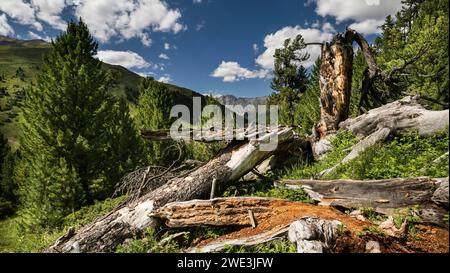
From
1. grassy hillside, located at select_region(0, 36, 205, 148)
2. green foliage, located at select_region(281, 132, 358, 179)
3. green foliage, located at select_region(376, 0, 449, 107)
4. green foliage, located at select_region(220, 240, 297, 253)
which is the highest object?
grassy hillside, located at select_region(0, 36, 205, 148)

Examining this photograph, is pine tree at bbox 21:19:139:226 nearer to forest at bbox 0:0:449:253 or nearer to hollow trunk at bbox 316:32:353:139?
forest at bbox 0:0:449:253

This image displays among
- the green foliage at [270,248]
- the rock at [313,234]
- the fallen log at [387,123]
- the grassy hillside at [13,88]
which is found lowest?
the green foliage at [270,248]

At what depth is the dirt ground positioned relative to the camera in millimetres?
3260

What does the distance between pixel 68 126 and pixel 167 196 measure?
15.5 metres

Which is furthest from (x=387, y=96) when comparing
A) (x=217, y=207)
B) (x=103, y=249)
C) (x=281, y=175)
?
(x=103, y=249)

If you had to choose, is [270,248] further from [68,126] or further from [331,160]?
[68,126]

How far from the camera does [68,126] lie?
19812 mm

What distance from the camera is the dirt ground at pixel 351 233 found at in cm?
326

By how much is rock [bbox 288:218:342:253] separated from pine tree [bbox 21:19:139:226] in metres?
16.8

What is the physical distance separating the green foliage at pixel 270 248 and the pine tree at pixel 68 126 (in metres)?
15.7

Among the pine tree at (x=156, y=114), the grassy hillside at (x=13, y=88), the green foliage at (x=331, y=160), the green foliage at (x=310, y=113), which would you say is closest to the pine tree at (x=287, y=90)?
the green foliage at (x=310, y=113)

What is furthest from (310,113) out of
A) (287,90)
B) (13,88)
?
(13,88)

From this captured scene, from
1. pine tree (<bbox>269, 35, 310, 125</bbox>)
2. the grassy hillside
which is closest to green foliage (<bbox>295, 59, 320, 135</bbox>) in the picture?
pine tree (<bbox>269, 35, 310, 125</bbox>)

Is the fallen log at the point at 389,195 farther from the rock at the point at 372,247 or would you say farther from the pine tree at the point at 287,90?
the pine tree at the point at 287,90
